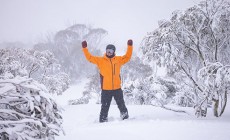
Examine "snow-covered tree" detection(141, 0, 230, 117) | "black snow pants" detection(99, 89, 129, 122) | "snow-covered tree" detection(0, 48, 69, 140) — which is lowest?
"black snow pants" detection(99, 89, 129, 122)

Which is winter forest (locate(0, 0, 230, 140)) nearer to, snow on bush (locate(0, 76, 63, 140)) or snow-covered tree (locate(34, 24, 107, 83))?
snow on bush (locate(0, 76, 63, 140))

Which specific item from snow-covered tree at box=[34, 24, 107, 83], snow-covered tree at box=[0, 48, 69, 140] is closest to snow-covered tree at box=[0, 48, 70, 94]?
snow-covered tree at box=[0, 48, 69, 140]

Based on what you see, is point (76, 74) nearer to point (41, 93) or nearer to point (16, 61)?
point (16, 61)

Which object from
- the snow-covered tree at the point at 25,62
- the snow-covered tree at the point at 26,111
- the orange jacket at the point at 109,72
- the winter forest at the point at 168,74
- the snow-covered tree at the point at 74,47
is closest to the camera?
the snow-covered tree at the point at 26,111

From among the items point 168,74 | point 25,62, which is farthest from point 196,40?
point 25,62

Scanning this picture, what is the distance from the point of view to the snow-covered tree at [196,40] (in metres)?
4.40

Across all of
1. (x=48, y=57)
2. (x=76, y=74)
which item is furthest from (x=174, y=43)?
(x=76, y=74)

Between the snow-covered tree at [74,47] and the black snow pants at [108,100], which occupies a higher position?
the snow-covered tree at [74,47]

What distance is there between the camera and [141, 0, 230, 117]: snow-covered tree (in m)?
4.40

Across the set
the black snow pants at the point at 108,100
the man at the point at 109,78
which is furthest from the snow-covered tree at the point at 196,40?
the black snow pants at the point at 108,100

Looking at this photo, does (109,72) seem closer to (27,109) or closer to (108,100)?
(108,100)

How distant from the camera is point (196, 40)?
4.69 m

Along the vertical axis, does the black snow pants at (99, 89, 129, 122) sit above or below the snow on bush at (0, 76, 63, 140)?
below

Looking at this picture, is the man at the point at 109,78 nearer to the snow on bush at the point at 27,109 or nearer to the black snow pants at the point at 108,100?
the black snow pants at the point at 108,100
